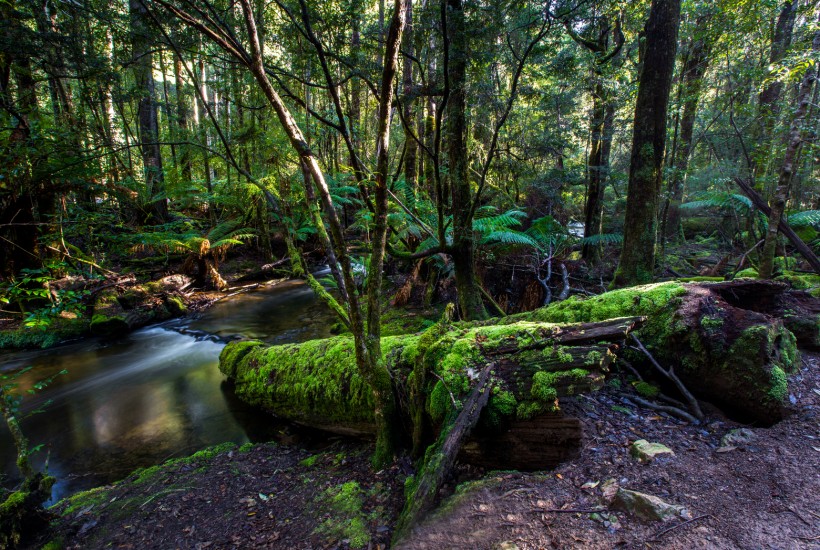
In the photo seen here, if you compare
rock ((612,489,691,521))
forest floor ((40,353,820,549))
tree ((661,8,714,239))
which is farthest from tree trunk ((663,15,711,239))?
rock ((612,489,691,521))

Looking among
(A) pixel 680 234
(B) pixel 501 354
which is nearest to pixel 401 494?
(B) pixel 501 354

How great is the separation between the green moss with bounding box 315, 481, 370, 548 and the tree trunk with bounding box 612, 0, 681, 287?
443cm

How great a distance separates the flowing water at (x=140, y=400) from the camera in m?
3.86

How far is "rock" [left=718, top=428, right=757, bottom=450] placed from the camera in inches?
83.5

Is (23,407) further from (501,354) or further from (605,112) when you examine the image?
(605,112)

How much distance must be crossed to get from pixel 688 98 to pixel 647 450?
24.7 feet

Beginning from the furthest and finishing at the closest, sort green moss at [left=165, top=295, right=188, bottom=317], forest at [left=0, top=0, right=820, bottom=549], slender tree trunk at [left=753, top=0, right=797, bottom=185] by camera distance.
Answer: green moss at [left=165, top=295, right=188, bottom=317], slender tree trunk at [left=753, top=0, right=797, bottom=185], forest at [left=0, top=0, right=820, bottom=549]

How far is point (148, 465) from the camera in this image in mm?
3643

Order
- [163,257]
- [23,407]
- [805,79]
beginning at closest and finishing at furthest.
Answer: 1. [805,79]
2. [23,407]
3. [163,257]

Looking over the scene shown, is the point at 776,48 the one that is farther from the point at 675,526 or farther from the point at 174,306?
the point at 174,306

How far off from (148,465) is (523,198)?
12.3 metres

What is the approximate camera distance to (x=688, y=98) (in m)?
6.79

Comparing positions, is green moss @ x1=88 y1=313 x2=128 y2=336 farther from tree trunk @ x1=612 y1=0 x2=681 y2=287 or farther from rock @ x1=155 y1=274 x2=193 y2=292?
tree trunk @ x1=612 y1=0 x2=681 y2=287

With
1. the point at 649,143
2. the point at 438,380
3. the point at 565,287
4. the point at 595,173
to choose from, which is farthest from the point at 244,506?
the point at 595,173
